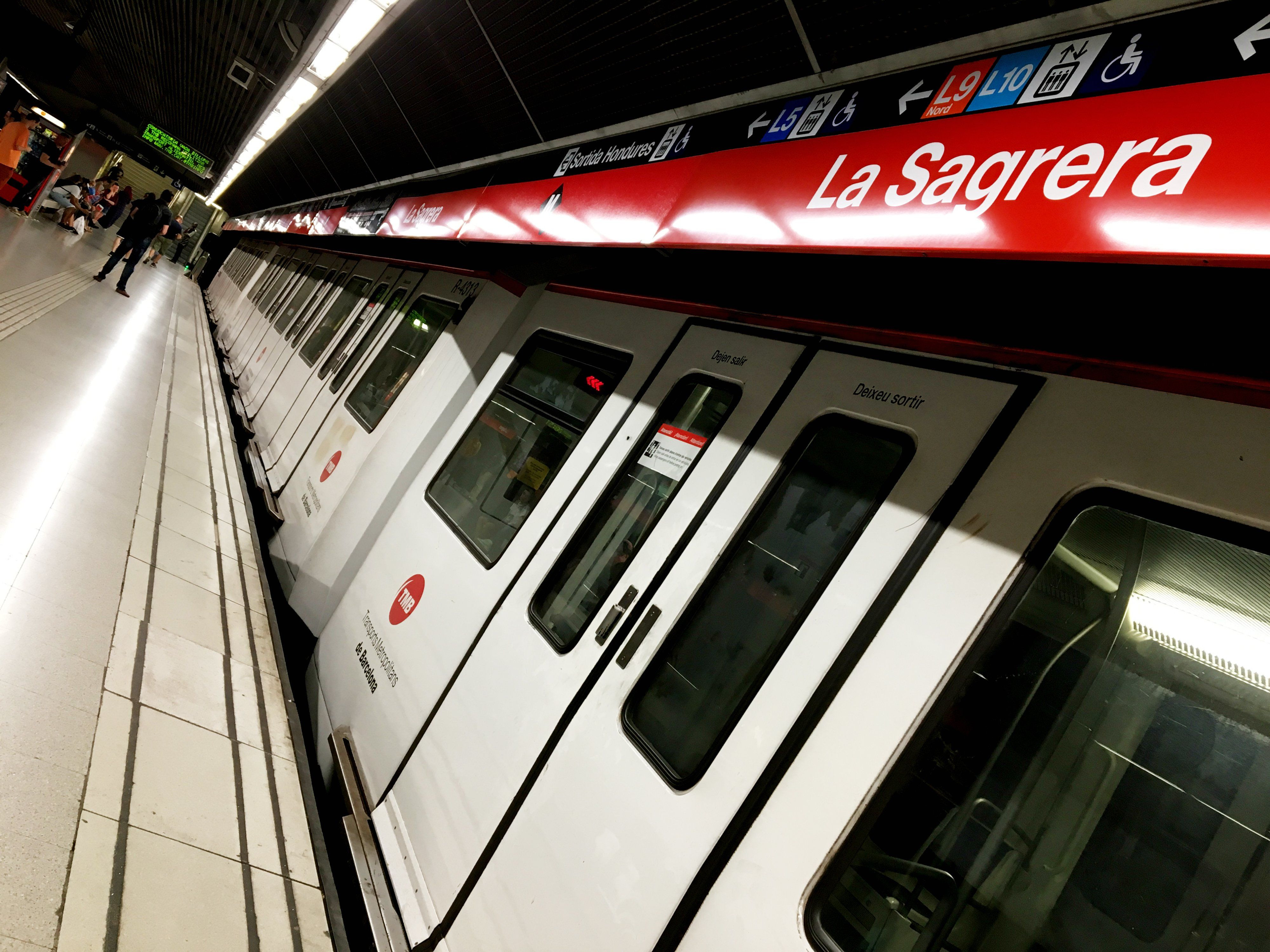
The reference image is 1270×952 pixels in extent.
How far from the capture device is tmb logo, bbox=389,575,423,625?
3107mm

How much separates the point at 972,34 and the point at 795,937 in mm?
2025

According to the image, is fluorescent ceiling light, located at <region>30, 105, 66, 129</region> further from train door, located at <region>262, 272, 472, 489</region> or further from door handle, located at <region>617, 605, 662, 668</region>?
door handle, located at <region>617, 605, 662, 668</region>

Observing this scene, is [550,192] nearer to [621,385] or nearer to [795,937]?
[621,385]

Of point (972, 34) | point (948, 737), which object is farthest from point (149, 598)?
point (972, 34)

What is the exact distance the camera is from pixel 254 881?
2.23 m

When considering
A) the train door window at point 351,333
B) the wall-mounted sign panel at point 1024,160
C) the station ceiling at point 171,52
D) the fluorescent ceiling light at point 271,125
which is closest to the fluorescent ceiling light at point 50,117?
the station ceiling at point 171,52

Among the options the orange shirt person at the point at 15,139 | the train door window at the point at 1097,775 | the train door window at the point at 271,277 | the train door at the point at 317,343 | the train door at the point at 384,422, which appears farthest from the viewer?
the orange shirt person at the point at 15,139

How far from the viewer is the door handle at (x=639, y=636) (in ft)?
6.48

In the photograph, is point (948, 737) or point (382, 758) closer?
point (948, 737)

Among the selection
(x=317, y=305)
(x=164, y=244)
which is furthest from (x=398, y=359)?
(x=164, y=244)

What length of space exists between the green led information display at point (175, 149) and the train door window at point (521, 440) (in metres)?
21.1

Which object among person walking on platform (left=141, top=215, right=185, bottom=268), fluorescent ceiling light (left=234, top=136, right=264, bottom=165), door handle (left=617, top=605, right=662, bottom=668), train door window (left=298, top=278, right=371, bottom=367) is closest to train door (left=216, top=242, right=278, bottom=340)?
fluorescent ceiling light (left=234, top=136, right=264, bottom=165)

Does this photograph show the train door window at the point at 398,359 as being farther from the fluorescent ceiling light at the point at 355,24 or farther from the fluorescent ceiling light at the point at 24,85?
the fluorescent ceiling light at the point at 24,85

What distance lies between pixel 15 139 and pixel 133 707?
55.8 ft
